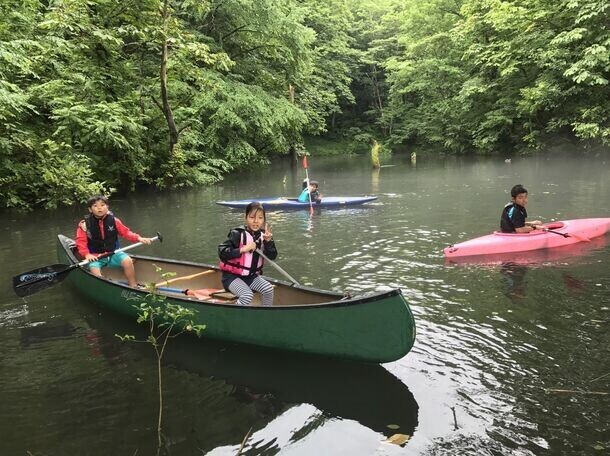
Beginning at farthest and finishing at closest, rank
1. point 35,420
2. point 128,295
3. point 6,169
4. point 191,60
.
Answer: point 191,60 → point 6,169 → point 128,295 → point 35,420

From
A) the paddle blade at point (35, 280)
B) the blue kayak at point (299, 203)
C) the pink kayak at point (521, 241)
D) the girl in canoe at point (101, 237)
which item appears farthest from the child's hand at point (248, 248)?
the blue kayak at point (299, 203)

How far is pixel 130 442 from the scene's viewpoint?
4090 mm

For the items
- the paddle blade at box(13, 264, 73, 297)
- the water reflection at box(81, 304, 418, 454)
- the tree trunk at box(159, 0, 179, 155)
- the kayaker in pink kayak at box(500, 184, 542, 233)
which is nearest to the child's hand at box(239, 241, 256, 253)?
the water reflection at box(81, 304, 418, 454)

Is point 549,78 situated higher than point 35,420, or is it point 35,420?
point 549,78

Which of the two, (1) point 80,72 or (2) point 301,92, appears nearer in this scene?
A: (1) point 80,72

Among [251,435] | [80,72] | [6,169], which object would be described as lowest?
[251,435]

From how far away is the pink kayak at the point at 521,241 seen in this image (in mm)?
9008

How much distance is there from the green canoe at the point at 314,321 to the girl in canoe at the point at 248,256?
32cm

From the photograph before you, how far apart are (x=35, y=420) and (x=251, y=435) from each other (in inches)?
73.5

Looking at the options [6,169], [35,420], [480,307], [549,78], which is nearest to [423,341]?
[480,307]

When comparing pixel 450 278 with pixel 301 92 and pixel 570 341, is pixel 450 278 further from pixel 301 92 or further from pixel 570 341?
pixel 301 92

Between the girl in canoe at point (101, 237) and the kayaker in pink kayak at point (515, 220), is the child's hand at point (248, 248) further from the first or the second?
the kayaker in pink kayak at point (515, 220)

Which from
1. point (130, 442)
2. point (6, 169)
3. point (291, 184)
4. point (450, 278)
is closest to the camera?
point (130, 442)

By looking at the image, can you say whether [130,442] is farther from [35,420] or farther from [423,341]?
[423,341]
